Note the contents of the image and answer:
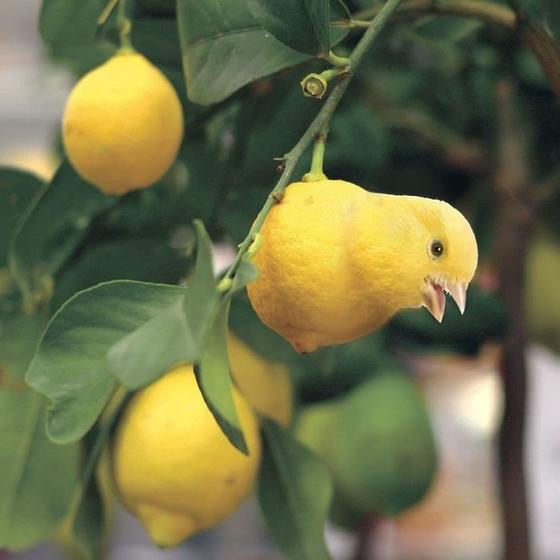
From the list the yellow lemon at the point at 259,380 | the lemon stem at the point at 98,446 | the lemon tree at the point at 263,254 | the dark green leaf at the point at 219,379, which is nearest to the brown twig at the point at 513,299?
the lemon tree at the point at 263,254

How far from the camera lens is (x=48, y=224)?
498 millimetres

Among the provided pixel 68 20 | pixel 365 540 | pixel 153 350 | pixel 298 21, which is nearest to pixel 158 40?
pixel 68 20

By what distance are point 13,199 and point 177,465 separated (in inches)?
6.7

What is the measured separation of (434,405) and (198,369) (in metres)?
1.13

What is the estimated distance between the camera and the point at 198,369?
0.31 metres

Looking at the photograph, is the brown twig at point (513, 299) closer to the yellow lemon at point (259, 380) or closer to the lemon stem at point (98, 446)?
the yellow lemon at point (259, 380)

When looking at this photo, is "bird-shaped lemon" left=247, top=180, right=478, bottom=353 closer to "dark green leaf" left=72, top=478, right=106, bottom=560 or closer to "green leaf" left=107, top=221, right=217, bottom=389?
"green leaf" left=107, top=221, right=217, bottom=389

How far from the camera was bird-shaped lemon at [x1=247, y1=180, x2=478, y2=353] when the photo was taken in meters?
0.34

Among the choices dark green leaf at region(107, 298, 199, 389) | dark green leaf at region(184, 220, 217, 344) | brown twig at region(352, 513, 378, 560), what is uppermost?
dark green leaf at region(184, 220, 217, 344)

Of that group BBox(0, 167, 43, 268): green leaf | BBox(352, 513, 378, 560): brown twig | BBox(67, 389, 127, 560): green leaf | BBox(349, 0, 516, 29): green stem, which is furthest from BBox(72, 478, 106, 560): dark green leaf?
BBox(352, 513, 378, 560): brown twig

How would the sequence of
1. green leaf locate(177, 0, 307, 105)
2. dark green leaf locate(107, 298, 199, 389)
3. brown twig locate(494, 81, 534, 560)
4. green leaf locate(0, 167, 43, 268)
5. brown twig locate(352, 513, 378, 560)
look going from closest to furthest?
dark green leaf locate(107, 298, 199, 389)
green leaf locate(177, 0, 307, 105)
green leaf locate(0, 167, 43, 268)
brown twig locate(494, 81, 534, 560)
brown twig locate(352, 513, 378, 560)

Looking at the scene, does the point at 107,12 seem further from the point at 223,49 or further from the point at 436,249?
the point at 436,249

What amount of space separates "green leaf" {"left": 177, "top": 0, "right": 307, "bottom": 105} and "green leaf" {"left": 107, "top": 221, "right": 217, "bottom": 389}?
116 millimetres

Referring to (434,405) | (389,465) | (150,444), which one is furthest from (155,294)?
(434,405)
